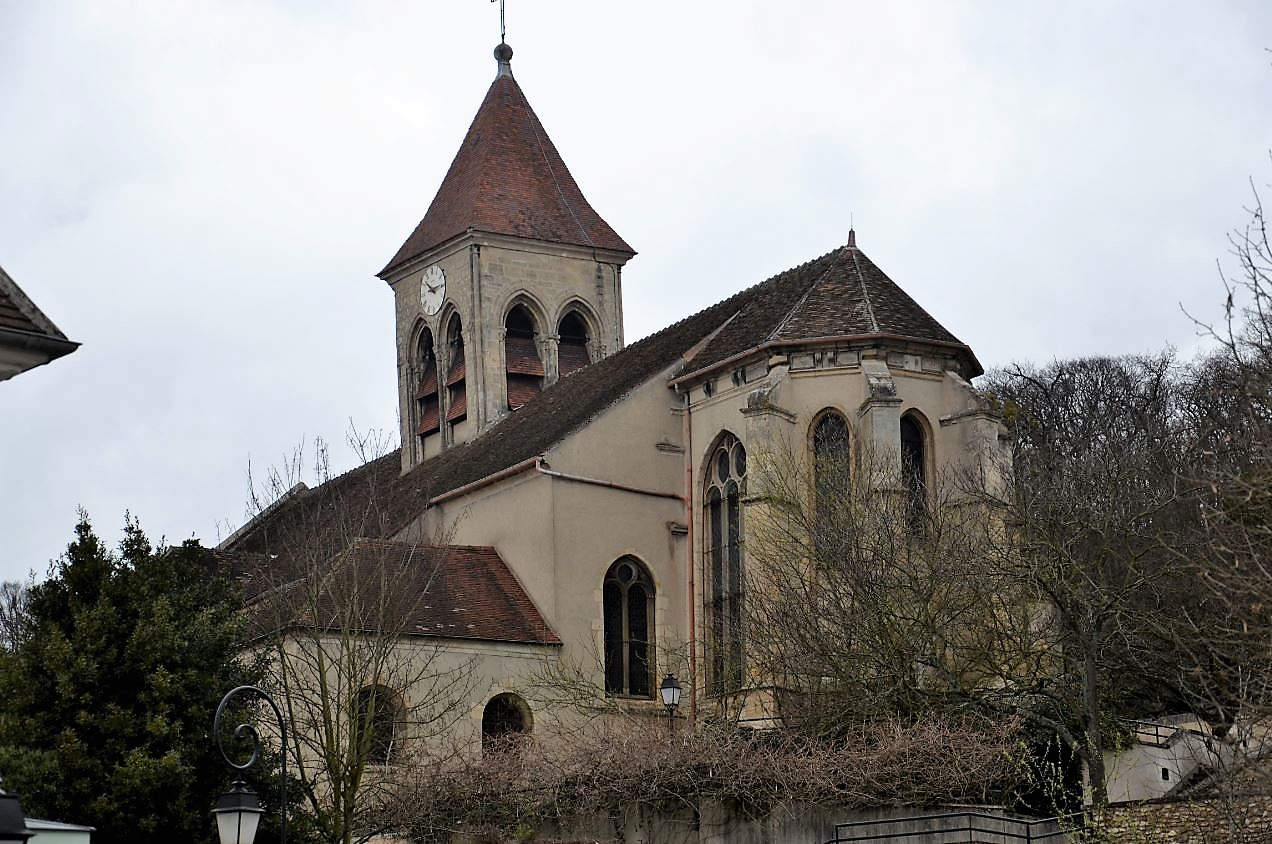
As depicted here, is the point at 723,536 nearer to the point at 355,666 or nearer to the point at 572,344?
the point at 355,666

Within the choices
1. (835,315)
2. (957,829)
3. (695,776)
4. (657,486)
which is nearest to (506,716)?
(657,486)

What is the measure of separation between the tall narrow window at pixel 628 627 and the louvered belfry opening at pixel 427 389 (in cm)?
1145

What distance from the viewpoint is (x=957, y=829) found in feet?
68.8

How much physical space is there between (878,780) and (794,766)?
108cm

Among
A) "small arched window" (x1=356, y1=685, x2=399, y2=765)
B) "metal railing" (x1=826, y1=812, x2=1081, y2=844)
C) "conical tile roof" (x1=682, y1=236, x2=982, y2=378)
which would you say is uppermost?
"conical tile roof" (x1=682, y1=236, x2=982, y2=378)

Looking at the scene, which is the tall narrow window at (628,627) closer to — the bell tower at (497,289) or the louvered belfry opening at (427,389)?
the bell tower at (497,289)

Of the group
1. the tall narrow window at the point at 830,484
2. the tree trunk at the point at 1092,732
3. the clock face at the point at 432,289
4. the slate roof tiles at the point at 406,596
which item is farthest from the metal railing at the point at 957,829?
the clock face at the point at 432,289

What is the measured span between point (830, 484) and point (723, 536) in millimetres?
5209

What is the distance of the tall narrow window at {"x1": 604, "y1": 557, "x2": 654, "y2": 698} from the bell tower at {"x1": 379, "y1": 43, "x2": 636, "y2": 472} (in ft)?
29.7

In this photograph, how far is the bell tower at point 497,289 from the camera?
44438mm

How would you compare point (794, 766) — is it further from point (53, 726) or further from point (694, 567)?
point (694, 567)

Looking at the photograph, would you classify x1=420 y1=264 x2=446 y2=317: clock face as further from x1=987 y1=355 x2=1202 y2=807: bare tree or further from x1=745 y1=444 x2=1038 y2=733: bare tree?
x1=745 y1=444 x2=1038 y2=733: bare tree

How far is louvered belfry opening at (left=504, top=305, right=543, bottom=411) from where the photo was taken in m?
44.4

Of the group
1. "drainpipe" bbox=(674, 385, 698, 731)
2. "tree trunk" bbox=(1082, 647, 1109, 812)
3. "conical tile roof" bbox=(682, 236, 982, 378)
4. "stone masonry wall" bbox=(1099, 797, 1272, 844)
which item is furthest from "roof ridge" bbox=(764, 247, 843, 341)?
"stone masonry wall" bbox=(1099, 797, 1272, 844)
